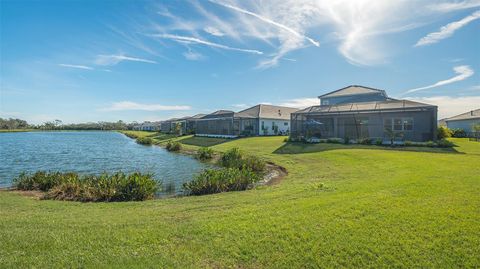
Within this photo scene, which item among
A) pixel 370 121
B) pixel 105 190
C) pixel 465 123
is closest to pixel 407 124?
pixel 370 121

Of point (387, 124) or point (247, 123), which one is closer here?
point (387, 124)

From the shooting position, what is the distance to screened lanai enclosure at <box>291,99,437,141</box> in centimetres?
2233

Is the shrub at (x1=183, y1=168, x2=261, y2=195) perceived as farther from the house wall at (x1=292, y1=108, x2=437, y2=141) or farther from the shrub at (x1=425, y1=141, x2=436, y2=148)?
the house wall at (x1=292, y1=108, x2=437, y2=141)

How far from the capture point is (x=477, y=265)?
3.75 metres

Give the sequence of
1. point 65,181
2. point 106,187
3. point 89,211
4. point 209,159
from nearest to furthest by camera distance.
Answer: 1. point 89,211
2. point 106,187
3. point 65,181
4. point 209,159

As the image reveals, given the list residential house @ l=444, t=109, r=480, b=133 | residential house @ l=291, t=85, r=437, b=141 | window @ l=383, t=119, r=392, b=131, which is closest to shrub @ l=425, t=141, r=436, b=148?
residential house @ l=291, t=85, r=437, b=141

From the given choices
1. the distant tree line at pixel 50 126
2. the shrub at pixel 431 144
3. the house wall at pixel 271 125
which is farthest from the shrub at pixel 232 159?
the distant tree line at pixel 50 126

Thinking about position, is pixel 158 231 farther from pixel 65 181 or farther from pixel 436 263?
pixel 65 181

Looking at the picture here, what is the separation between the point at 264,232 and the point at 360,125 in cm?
2377

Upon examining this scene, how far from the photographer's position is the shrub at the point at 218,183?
1012 centimetres

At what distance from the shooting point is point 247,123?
38781mm

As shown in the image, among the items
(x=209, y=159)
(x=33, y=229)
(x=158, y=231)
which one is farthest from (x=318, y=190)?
(x=209, y=159)

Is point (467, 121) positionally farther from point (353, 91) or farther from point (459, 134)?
point (353, 91)

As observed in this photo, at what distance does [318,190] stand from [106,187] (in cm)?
715
